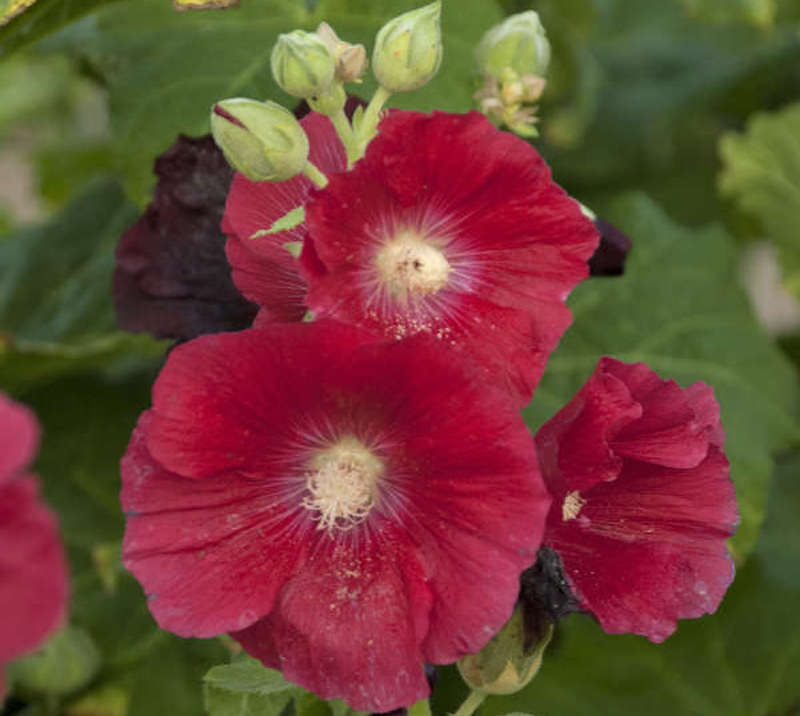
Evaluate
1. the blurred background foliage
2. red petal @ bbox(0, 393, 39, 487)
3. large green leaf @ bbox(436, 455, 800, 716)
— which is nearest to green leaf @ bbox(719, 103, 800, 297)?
the blurred background foliage

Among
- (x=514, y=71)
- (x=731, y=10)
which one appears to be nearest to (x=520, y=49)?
(x=514, y=71)

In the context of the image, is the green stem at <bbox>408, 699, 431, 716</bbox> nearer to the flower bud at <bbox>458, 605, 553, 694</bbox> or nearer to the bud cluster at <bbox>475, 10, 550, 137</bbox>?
the flower bud at <bbox>458, 605, 553, 694</bbox>

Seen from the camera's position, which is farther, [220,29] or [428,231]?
[220,29]

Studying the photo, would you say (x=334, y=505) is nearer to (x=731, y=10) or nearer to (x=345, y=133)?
(x=345, y=133)

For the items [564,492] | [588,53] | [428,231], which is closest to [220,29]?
[428,231]

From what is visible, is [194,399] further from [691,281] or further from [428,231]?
[691,281]

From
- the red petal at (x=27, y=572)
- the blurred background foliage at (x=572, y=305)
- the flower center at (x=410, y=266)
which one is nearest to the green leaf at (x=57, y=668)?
the blurred background foliage at (x=572, y=305)

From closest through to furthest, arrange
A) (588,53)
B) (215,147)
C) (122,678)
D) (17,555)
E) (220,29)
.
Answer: (17,555) → (215,147) → (220,29) → (122,678) → (588,53)

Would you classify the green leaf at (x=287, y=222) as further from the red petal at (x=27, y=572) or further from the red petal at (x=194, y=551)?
the red petal at (x=27, y=572)
